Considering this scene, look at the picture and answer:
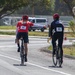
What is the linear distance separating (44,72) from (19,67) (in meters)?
1.61

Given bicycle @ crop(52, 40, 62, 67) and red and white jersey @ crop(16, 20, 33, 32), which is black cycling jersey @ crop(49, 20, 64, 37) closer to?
bicycle @ crop(52, 40, 62, 67)

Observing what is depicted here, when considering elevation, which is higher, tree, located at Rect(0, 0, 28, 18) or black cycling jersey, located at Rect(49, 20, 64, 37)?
tree, located at Rect(0, 0, 28, 18)

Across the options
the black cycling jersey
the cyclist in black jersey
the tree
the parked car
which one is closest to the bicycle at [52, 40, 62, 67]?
the cyclist in black jersey

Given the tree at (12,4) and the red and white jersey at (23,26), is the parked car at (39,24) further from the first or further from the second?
the red and white jersey at (23,26)

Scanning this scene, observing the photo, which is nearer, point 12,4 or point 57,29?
point 57,29

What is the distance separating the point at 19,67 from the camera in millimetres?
15609

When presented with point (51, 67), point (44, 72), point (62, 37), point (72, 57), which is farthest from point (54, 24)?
point (72, 57)

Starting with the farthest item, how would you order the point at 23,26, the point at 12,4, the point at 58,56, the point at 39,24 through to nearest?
the point at 39,24
the point at 12,4
the point at 23,26
the point at 58,56

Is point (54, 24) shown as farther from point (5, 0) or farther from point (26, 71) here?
point (5, 0)

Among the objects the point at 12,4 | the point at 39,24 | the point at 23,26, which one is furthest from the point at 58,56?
the point at 39,24

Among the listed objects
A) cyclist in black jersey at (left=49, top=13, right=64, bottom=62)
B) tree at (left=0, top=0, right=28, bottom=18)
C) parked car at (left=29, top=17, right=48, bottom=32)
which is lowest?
parked car at (left=29, top=17, right=48, bottom=32)

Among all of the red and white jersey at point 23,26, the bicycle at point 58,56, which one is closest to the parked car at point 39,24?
Result: the red and white jersey at point 23,26

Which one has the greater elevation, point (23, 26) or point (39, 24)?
point (23, 26)

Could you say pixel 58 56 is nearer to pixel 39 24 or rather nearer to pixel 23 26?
pixel 23 26
